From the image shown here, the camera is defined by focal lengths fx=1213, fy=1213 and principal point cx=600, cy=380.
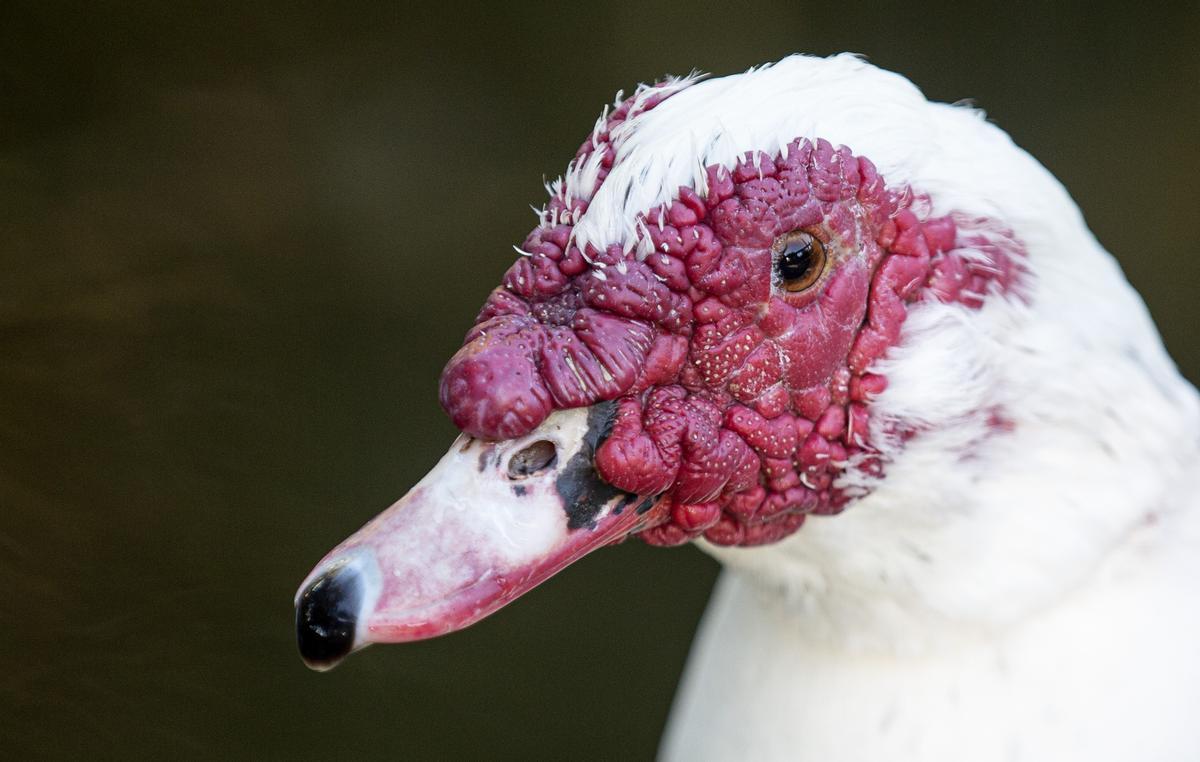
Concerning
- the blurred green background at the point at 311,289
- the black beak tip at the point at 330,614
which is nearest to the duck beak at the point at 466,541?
the black beak tip at the point at 330,614

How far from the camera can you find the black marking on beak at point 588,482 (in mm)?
1278

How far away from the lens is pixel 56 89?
264 centimetres

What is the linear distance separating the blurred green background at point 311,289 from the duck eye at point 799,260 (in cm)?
193

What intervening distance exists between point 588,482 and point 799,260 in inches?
13.8

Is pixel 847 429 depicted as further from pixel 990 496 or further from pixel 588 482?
pixel 588 482

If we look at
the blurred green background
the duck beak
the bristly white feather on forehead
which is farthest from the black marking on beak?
the blurred green background

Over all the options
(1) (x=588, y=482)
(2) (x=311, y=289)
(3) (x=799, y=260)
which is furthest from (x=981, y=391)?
(2) (x=311, y=289)

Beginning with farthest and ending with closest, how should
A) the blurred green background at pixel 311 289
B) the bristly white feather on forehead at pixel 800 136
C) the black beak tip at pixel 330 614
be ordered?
the blurred green background at pixel 311 289 < the bristly white feather on forehead at pixel 800 136 < the black beak tip at pixel 330 614

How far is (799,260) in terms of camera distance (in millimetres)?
1370

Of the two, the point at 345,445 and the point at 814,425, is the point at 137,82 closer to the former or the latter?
the point at 345,445

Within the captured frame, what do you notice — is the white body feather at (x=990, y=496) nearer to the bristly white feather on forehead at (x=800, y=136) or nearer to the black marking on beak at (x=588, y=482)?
the bristly white feather on forehead at (x=800, y=136)

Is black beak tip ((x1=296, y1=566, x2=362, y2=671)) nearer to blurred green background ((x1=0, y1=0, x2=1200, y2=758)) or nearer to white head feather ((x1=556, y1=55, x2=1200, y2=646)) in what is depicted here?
white head feather ((x1=556, y1=55, x2=1200, y2=646))

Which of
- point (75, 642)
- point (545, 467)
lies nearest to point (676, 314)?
point (545, 467)

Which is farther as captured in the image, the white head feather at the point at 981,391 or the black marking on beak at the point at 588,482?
the white head feather at the point at 981,391
